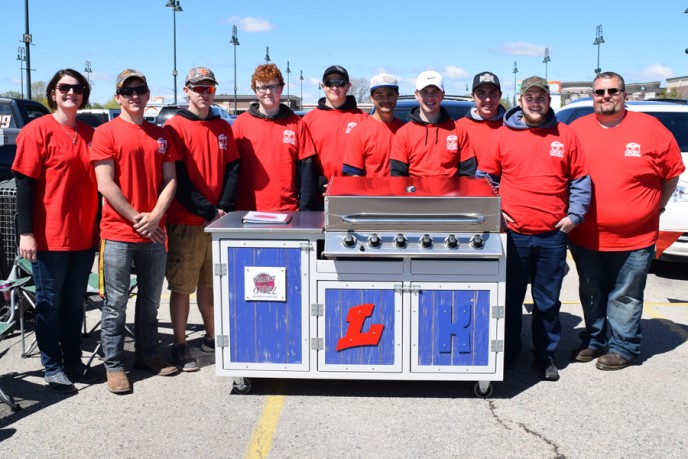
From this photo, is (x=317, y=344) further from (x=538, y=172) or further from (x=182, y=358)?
(x=538, y=172)

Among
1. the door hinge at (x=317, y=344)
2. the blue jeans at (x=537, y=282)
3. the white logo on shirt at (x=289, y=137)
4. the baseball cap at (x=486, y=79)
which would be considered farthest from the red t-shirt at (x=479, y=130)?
the door hinge at (x=317, y=344)

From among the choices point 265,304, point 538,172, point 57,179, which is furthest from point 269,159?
point 538,172

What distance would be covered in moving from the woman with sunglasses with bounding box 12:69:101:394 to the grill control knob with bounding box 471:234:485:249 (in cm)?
238

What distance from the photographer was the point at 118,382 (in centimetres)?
451

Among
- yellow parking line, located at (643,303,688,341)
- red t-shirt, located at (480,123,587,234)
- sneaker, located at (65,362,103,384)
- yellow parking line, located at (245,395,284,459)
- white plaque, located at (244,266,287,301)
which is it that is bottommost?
yellow parking line, located at (245,395,284,459)

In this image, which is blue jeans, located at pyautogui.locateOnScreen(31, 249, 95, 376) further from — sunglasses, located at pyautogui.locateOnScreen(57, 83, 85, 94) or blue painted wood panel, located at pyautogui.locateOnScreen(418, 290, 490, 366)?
blue painted wood panel, located at pyautogui.locateOnScreen(418, 290, 490, 366)

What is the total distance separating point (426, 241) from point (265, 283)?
1025mm

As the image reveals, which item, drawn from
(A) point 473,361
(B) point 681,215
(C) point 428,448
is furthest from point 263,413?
(B) point 681,215

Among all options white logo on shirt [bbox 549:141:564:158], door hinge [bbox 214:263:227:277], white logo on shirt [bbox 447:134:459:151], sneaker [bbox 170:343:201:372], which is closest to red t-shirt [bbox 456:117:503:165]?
white logo on shirt [bbox 447:134:459:151]

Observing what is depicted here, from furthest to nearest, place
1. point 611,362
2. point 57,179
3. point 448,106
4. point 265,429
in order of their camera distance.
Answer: point 448,106, point 611,362, point 57,179, point 265,429

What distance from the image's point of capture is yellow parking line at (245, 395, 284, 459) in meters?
3.70

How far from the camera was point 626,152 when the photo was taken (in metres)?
4.70

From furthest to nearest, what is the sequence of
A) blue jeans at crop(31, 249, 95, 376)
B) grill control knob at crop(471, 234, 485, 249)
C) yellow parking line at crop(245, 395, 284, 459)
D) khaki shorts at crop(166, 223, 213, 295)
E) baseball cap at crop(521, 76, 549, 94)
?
khaki shorts at crop(166, 223, 213, 295) → baseball cap at crop(521, 76, 549, 94) → blue jeans at crop(31, 249, 95, 376) → grill control knob at crop(471, 234, 485, 249) → yellow parking line at crop(245, 395, 284, 459)

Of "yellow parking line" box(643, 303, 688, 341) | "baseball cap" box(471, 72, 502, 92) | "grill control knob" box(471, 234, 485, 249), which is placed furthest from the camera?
"yellow parking line" box(643, 303, 688, 341)
